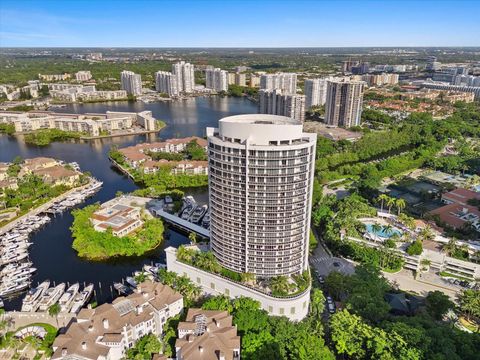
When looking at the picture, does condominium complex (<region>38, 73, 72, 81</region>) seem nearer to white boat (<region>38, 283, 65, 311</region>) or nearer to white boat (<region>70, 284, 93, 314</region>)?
white boat (<region>38, 283, 65, 311</region>)

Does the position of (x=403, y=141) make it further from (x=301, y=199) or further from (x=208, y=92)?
(x=208, y=92)

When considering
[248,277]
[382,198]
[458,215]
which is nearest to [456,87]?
[458,215]

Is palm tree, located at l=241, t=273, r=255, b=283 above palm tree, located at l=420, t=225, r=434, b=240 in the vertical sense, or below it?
above

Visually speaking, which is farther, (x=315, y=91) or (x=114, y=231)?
(x=315, y=91)

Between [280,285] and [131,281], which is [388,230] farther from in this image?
[131,281]

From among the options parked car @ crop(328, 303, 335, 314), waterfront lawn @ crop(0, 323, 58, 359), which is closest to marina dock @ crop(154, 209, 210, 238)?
parked car @ crop(328, 303, 335, 314)

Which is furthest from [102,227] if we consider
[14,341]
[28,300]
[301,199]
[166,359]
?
[301,199]
